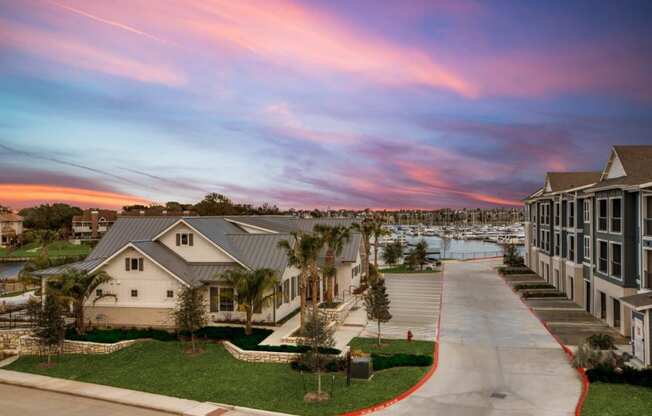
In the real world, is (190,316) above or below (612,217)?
below

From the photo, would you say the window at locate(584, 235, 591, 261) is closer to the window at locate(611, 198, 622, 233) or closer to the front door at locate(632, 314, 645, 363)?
the window at locate(611, 198, 622, 233)

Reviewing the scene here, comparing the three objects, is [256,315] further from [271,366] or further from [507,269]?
[507,269]

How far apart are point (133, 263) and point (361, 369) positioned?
18691 millimetres

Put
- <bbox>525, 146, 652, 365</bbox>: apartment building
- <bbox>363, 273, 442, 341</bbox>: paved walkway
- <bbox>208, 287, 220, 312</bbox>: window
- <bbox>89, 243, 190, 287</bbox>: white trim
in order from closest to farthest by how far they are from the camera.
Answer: <bbox>525, 146, 652, 365</bbox>: apartment building < <bbox>363, 273, 442, 341</bbox>: paved walkway < <bbox>89, 243, 190, 287</bbox>: white trim < <bbox>208, 287, 220, 312</bbox>: window

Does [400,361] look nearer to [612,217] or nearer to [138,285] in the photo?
[612,217]

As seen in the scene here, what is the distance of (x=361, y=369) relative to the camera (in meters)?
22.4

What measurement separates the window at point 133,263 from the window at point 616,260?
30419 millimetres

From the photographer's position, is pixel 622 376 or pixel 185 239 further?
pixel 185 239

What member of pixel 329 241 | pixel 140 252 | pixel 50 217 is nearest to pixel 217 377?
pixel 140 252

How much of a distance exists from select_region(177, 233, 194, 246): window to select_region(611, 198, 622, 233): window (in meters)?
27.9

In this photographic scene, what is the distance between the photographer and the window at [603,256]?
1339 inches

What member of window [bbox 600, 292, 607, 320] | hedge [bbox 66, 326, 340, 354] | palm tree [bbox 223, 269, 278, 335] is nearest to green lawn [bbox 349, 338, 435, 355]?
hedge [bbox 66, 326, 340, 354]

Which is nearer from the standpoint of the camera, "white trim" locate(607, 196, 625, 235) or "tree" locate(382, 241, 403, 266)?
"white trim" locate(607, 196, 625, 235)

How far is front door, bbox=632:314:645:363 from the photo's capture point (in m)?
24.0
